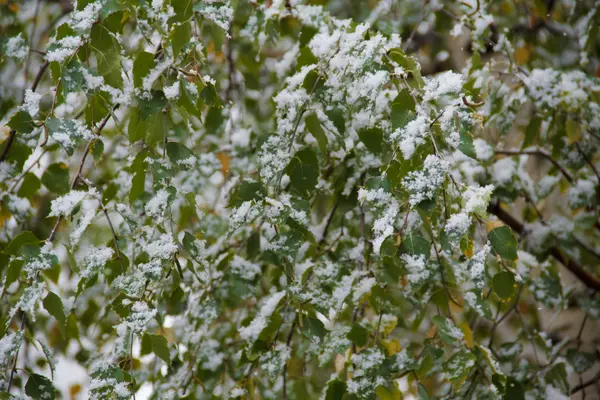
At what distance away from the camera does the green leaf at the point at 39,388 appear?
35.6 inches

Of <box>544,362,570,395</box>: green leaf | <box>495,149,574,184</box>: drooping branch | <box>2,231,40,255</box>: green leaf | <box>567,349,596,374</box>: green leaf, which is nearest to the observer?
<box>2,231,40,255</box>: green leaf

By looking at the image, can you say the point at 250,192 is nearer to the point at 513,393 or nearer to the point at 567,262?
the point at 513,393

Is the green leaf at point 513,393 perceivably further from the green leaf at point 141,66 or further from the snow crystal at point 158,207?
the green leaf at point 141,66

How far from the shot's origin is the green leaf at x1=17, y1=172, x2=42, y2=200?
1.20 m

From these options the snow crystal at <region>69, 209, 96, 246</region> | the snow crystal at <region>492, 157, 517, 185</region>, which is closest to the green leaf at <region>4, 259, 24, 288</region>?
the snow crystal at <region>69, 209, 96, 246</region>

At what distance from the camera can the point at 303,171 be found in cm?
103

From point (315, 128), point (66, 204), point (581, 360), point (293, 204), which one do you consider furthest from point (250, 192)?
point (581, 360)

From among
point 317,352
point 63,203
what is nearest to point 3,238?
point 63,203

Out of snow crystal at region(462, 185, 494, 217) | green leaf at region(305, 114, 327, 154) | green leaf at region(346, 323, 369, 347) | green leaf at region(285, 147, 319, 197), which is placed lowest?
green leaf at region(346, 323, 369, 347)

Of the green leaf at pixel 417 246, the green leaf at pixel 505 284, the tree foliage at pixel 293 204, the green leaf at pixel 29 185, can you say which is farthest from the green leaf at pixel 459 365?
the green leaf at pixel 29 185

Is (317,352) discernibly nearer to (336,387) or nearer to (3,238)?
(336,387)

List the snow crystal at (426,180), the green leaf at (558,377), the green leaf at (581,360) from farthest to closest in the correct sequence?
the green leaf at (581,360), the green leaf at (558,377), the snow crystal at (426,180)

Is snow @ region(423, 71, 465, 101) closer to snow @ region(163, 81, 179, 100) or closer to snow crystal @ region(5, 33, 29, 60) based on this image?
snow @ region(163, 81, 179, 100)

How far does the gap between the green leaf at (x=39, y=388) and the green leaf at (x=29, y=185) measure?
0.43 meters
